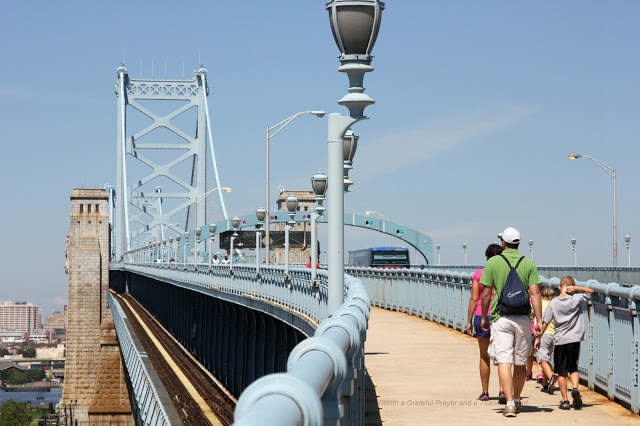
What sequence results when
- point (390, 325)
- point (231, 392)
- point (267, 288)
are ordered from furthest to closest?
point (231, 392) < point (267, 288) < point (390, 325)

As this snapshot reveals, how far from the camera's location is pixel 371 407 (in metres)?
11.0

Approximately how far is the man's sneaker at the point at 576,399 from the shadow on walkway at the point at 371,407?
200 centimetres

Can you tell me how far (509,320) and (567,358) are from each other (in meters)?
1.35

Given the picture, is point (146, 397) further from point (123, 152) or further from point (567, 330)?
point (123, 152)

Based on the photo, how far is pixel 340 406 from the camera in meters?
5.23

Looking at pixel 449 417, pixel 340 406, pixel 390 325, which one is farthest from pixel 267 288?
pixel 340 406

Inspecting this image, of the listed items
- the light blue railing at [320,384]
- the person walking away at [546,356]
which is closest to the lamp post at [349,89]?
the light blue railing at [320,384]

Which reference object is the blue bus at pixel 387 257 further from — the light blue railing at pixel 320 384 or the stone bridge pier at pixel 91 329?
the light blue railing at pixel 320 384

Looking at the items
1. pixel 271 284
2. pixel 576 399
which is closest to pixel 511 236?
pixel 576 399

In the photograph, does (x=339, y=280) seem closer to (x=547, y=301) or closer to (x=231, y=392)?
(x=547, y=301)

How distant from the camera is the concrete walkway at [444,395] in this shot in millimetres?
10406

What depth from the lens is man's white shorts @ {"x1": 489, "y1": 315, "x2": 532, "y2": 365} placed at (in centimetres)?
1042

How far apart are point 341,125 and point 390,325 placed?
1287cm

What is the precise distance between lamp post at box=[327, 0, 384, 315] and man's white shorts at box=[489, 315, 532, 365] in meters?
1.85
